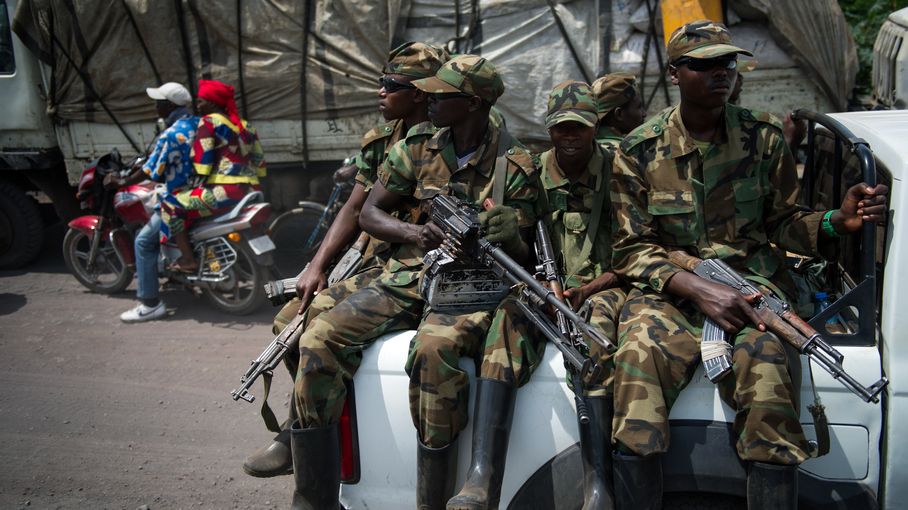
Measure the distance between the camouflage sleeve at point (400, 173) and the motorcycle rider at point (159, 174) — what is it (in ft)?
11.4

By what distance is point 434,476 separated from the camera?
2562mm

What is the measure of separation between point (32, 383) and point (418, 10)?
14.2ft

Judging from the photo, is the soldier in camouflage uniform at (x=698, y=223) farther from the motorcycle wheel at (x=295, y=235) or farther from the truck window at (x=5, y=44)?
the truck window at (x=5, y=44)

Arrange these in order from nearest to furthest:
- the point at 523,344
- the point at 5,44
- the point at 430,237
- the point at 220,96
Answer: the point at 523,344 < the point at 430,237 < the point at 220,96 < the point at 5,44

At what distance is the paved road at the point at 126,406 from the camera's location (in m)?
3.95

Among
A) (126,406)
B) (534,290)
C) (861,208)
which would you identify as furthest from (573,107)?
(126,406)

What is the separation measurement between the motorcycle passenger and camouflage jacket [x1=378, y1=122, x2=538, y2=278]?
3345mm

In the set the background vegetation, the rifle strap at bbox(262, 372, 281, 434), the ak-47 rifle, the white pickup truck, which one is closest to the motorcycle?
the rifle strap at bbox(262, 372, 281, 434)

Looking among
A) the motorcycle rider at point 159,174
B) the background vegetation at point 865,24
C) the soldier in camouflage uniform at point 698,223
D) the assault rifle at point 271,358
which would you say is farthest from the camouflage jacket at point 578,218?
the background vegetation at point 865,24

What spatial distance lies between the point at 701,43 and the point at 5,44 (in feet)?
24.0

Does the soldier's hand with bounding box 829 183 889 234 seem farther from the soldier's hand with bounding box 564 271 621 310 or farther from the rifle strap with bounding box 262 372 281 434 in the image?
the rifle strap with bounding box 262 372 281 434

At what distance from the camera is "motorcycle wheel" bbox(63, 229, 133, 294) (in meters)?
7.21

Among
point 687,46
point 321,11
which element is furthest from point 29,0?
point 687,46

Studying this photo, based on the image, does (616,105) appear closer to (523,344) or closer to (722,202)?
(722,202)
